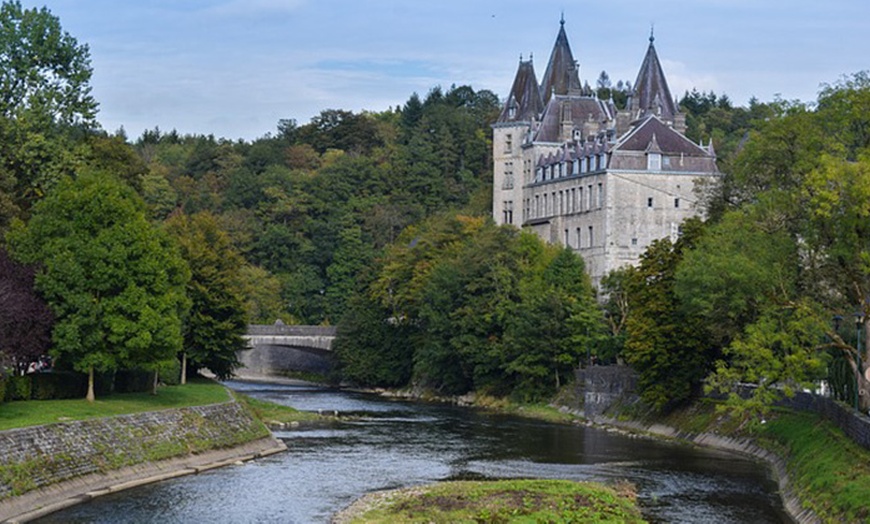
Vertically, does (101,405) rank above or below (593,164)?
below

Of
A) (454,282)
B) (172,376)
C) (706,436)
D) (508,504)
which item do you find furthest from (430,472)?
(454,282)

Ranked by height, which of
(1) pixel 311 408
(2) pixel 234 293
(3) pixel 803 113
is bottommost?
(1) pixel 311 408

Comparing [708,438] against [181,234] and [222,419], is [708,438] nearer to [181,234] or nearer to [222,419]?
[222,419]

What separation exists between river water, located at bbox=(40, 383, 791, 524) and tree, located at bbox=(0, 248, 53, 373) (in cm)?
861

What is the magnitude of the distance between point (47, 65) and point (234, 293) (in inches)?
685

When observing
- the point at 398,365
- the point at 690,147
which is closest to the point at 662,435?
the point at 398,365

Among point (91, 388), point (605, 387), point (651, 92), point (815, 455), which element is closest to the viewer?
point (815, 455)

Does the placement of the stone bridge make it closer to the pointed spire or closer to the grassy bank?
the pointed spire

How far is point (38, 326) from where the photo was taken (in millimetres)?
59094

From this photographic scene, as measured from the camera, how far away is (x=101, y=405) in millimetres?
60125

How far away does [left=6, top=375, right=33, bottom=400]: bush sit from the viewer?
57.2 meters

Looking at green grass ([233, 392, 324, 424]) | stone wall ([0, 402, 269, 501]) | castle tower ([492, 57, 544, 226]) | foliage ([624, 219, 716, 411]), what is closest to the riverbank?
foliage ([624, 219, 716, 411])

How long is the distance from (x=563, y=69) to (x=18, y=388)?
91.0 meters

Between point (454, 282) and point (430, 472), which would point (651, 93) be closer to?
point (454, 282)
